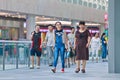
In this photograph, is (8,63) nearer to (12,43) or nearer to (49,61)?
(12,43)

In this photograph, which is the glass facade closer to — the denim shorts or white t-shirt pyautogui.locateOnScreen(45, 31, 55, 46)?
white t-shirt pyautogui.locateOnScreen(45, 31, 55, 46)

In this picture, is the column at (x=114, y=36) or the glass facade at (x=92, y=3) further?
the glass facade at (x=92, y=3)

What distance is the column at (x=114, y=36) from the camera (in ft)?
52.3

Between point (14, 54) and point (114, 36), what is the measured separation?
17.0 ft

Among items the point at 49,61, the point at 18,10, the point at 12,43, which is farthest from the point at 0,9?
the point at 12,43

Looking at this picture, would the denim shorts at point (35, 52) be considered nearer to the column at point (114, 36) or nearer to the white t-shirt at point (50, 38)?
the white t-shirt at point (50, 38)

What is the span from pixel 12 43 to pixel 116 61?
16.5ft

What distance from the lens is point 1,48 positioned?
708 inches

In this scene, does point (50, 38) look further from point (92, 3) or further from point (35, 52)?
point (92, 3)

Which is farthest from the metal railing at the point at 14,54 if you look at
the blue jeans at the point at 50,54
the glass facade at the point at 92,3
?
the glass facade at the point at 92,3

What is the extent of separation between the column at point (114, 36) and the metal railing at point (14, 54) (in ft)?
15.0

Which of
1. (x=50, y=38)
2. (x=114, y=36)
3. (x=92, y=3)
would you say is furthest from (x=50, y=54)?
(x=92, y=3)

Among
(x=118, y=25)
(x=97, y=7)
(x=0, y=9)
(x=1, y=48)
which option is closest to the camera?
(x=118, y=25)

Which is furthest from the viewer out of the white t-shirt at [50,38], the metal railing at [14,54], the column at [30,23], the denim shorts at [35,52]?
the column at [30,23]
